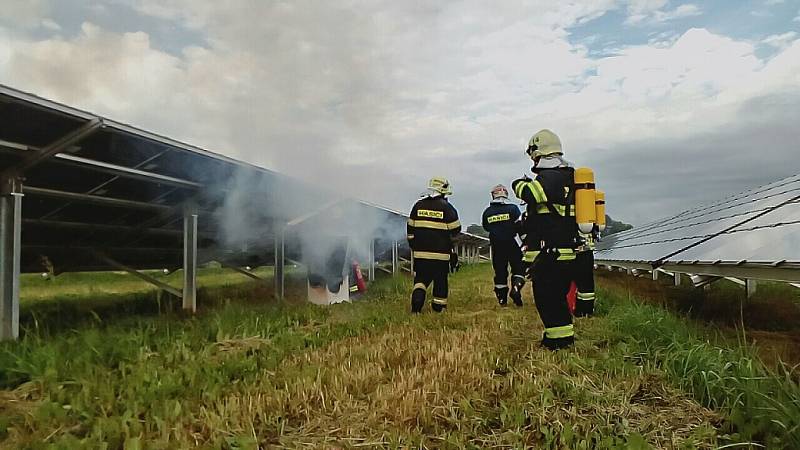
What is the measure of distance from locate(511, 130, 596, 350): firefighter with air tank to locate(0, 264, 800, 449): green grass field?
0.41m

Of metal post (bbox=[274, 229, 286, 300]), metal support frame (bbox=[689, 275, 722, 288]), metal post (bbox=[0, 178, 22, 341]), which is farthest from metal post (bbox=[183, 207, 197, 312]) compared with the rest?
metal support frame (bbox=[689, 275, 722, 288])

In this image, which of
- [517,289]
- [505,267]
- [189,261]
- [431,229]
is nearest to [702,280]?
Answer: [517,289]

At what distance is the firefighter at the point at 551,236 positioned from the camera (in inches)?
187

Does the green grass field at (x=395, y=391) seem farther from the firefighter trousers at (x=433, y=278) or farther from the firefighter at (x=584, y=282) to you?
the firefighter trousers at (x=433, y=278)

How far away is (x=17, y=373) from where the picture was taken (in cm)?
370

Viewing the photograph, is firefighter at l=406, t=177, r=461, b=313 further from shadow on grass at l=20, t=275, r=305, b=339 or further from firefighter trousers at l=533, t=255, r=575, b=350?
firefighter trousers at l=533, t=255, r=575, b=350

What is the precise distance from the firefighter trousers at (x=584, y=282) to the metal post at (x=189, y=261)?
498 centimetres

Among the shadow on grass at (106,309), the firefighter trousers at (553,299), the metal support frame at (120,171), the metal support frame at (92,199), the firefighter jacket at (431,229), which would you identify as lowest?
the shadow on grass at (106,309)

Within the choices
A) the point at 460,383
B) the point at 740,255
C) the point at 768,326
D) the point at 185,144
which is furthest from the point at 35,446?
the point at 768,326

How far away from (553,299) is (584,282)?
2.05 meters

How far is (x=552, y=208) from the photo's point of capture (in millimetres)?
5012

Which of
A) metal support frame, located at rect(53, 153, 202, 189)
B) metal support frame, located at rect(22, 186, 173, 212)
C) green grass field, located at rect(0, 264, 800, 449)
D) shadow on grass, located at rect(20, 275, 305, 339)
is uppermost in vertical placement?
metal support frame, located at rect(53, 153, 202, 189)

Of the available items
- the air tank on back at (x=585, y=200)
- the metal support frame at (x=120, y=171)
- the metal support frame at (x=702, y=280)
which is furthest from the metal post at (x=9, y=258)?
the metal support frame at (x=702, y=280)

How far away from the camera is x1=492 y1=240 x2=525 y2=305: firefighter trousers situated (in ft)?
28.5
